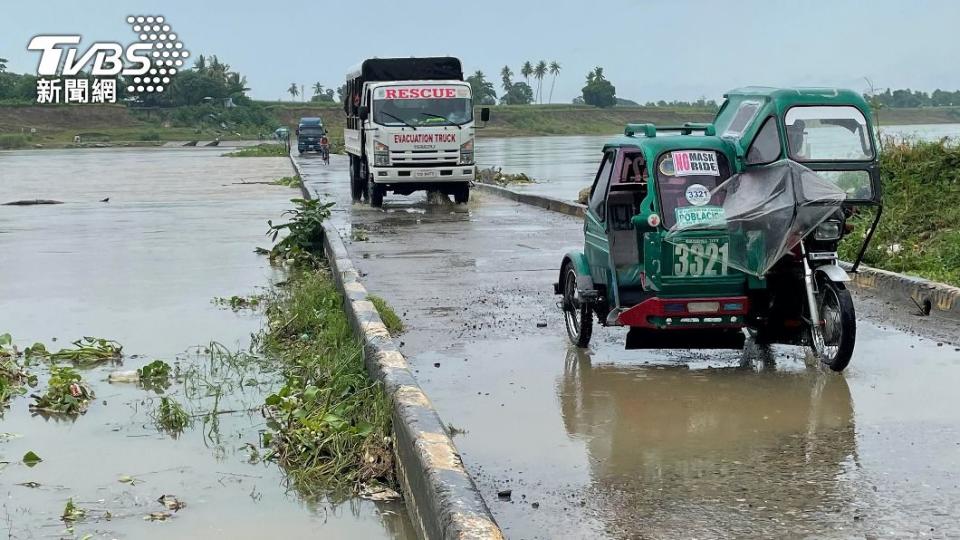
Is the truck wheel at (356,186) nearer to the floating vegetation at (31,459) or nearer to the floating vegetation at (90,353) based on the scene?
the floating vegetation at (90,353)

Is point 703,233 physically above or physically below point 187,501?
above

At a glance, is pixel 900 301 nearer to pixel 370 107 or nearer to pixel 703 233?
pixel 703 233

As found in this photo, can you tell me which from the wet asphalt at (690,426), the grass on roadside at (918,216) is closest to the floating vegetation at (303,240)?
the wet asphalt at (690,426)

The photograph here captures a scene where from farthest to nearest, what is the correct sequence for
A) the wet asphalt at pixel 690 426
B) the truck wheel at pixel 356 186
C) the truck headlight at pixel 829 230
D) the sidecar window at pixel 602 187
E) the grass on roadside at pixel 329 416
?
the truck wheel at pixel 356 186
the sidecar window at pixel 602 187
the truck headlight at pixel 829 230
the grass on roadside at pixel 329 416
the wet asphalt at pixel 690 426

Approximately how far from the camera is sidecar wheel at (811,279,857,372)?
7395mm

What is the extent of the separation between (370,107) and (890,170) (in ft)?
34.8

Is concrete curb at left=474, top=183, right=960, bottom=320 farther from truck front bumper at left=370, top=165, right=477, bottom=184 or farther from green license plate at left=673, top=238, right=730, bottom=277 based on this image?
truck front bumper at left=370, top=165, right=477, bottom=184

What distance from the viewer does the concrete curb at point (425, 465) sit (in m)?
4.44

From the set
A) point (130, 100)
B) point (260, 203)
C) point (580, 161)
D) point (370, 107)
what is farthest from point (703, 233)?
point (130, 100)

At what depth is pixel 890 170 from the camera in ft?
51.2

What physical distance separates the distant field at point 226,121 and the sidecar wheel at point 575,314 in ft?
293

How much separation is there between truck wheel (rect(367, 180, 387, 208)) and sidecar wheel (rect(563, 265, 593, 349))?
1440cm

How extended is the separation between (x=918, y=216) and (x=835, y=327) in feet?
24.1

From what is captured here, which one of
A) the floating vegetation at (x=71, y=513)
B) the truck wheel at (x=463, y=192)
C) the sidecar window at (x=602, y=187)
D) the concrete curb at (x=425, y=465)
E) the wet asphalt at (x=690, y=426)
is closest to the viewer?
the concrete curb at (x=425, y=465)
